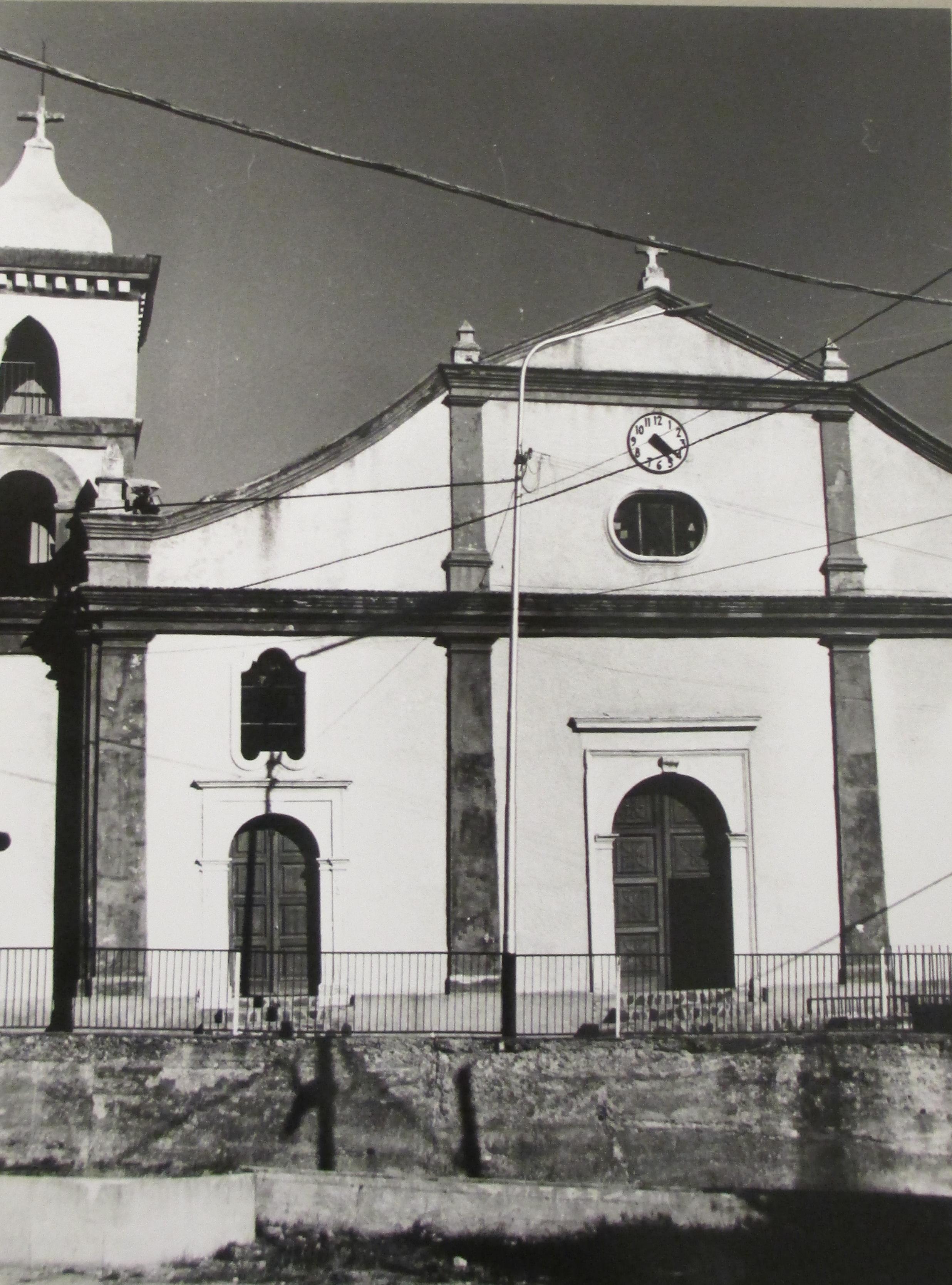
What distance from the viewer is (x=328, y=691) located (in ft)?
67.8

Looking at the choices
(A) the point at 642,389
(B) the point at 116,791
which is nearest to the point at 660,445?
(A) the point at 642,389

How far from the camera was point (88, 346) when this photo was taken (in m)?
22.6

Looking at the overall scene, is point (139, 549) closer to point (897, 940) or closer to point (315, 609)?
point (315, 609)

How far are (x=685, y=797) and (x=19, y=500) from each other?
1091cm

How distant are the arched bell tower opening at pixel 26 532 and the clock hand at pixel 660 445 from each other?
882cm

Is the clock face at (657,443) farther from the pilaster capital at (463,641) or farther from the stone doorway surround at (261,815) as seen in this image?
the stone doorway surround at (261,815)

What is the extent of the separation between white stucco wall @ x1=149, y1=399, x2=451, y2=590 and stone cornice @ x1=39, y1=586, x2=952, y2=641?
36 centimetres

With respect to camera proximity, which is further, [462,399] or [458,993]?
[462,399]

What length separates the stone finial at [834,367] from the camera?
2280 centimetres

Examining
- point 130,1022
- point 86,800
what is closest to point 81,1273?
point 130,1022

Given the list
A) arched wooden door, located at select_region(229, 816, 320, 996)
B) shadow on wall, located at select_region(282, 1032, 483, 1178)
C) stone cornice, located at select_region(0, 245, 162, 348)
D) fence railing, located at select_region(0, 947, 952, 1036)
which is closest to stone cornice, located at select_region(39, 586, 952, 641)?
arched wooden door, located at select_region(229, 816, 320, 996)

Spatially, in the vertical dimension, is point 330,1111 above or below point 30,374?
below

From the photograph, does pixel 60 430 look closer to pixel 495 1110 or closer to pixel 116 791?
pixel 116 791

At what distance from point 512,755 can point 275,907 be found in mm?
4388
